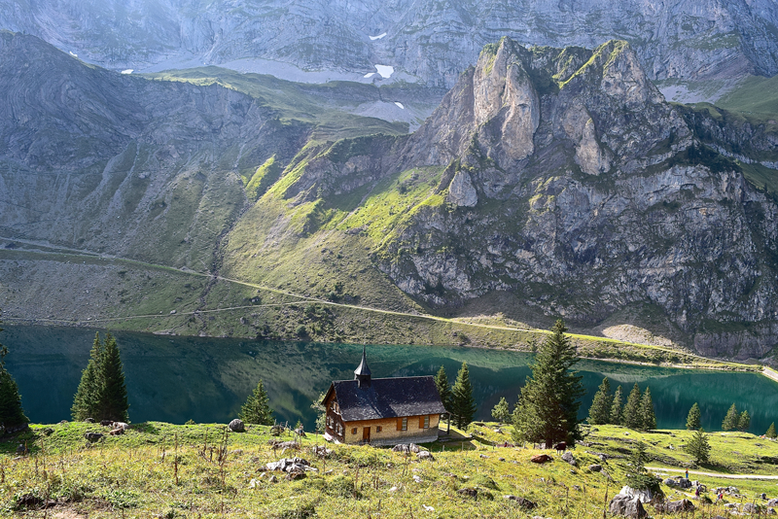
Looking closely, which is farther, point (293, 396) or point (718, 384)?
point (718, 384)

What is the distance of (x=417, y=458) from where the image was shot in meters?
30.7

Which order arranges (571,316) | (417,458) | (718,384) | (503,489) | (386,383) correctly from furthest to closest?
(571,316)
(718,384)
(386,383)
(417,458)
(503,489)

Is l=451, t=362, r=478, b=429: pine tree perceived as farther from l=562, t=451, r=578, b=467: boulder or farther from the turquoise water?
l=562, t=451, r=578, b=467: boulder

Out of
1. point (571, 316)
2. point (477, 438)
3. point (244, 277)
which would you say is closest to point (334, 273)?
point (244, 277)

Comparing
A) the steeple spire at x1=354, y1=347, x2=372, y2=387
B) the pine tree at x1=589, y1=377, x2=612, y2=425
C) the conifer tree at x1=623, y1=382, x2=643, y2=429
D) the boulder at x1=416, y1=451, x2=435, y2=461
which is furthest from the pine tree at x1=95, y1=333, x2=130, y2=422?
the conifer tree at x1=623, y1=382, x2=643, y2=429

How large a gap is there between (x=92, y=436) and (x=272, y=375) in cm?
8417

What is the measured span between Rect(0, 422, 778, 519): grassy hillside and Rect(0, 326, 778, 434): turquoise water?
1829 inches

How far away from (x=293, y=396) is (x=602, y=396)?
59.4 meters

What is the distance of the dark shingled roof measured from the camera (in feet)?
155

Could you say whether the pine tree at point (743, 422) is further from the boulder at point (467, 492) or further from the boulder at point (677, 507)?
the boulder at point (467, 492)

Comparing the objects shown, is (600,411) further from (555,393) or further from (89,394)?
(89,394)

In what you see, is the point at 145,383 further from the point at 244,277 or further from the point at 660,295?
the point at 660,295

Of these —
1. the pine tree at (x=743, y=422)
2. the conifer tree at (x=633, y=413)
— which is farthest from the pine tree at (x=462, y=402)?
the pine tree at (x=743, y=422)

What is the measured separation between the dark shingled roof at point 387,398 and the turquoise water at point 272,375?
1181 inches
